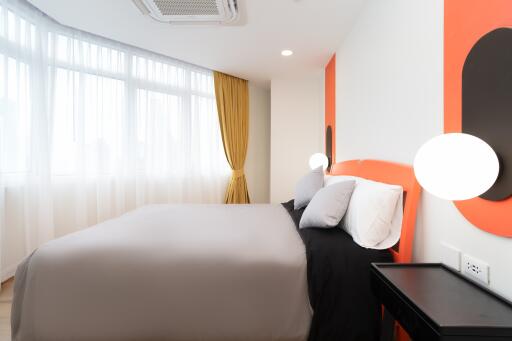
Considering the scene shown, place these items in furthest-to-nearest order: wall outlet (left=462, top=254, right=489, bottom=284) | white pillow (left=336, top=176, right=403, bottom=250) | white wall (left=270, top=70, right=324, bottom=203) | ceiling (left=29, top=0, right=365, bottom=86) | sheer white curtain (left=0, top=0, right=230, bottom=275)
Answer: white wall (left=270, top=70, right=324, bottom=203) → sheer white curtain (left=0, top=0, right=230, bottom=275) → ceiling (left=29, top=0, right=365, bottom=86) → white pillow (left=336, top=176, right=403, bottom=250) → wall outlet (left=462, top=254, right=489, bottom=284)

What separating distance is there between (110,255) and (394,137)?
5.81ft

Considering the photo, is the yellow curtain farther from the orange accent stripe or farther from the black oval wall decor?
the black oval wall decor

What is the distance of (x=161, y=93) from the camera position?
354 cm

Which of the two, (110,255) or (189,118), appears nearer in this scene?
(110,255)

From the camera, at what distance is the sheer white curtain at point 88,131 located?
2426 millimetres

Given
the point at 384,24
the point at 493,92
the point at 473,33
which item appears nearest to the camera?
the point at 493,92

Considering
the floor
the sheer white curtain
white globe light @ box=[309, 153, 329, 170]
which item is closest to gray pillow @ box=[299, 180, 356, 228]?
white globe light @ box=[309, 153, 329, 170]

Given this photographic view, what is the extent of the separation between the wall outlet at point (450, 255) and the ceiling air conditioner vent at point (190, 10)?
7.32ft

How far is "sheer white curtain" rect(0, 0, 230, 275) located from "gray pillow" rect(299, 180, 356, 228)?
8.21 ft

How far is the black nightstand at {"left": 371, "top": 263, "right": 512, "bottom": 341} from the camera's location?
688 mm

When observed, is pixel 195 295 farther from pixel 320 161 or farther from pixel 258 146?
pixel 258 146

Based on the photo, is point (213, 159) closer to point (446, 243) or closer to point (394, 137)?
point (394, 137)

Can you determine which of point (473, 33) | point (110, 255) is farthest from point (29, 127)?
point (473, 33)

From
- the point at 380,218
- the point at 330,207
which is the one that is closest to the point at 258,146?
the point at 330,207
